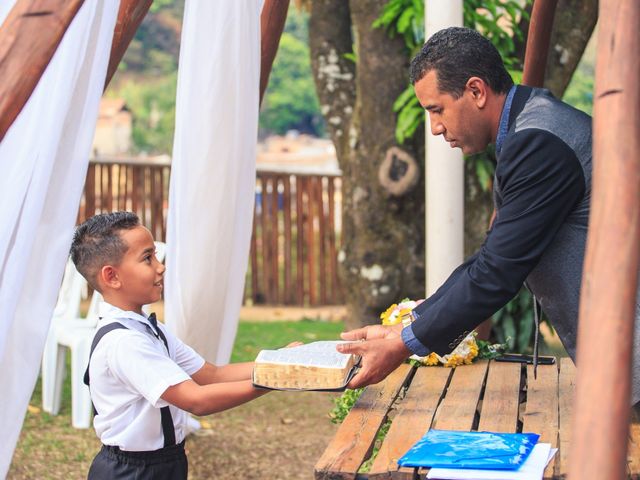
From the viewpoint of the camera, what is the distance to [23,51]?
2613mm

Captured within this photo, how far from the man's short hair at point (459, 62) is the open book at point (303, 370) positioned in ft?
2.55

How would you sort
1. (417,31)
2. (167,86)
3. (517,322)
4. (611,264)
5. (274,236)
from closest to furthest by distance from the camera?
1. (611,264)
2. (417,31)
3. (517,322)
4. (274,236)
5. (167,86)

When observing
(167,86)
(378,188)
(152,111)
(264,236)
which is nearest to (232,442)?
(378,188)

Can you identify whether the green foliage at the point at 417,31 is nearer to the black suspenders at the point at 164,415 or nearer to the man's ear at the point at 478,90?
the man's ear at the point at 478,90

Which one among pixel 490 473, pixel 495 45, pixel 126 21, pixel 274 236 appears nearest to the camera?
pixel 490 473

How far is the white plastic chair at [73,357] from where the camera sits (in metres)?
5.66

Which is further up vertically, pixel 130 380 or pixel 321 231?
pixel 130 380

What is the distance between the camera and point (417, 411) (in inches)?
110

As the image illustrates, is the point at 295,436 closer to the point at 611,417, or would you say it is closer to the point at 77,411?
the point at 77,411

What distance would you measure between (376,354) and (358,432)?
0.78 feet

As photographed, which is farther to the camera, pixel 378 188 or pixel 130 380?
pixel 378 188

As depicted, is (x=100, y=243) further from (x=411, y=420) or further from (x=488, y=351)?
(x=488, y=351)

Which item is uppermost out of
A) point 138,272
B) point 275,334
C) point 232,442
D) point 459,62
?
point 459,62

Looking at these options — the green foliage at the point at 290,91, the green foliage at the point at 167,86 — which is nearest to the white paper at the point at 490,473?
the green foliage at the point at 290,91
